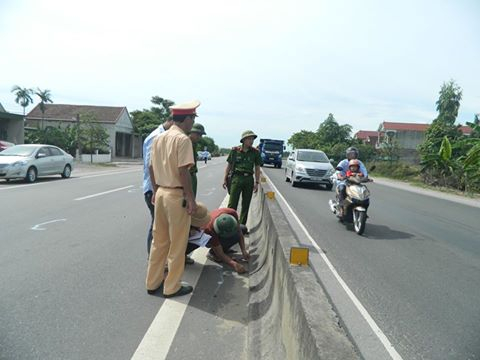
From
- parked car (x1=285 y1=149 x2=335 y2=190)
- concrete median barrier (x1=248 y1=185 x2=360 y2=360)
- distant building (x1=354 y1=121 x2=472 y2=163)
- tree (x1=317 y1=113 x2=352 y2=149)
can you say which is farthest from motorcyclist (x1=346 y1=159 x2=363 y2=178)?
tree (x1=317 y1=113 x2=352 y2=149)

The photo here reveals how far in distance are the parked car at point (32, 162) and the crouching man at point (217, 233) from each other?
11867 millimetres

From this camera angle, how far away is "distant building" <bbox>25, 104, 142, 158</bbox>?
4941cm

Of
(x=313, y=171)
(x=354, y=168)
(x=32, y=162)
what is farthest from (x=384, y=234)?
(x=32, y=162)

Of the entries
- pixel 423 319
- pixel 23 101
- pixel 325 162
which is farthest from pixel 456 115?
pixel 423 319

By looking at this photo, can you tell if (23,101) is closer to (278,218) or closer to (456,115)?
(278,218)

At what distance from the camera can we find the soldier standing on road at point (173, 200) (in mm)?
3988

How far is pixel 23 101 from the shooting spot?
160ft

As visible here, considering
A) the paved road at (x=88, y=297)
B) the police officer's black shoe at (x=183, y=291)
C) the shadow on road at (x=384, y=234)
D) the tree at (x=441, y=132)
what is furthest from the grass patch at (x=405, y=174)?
the police officer's black shoe at (x=183, y=291)

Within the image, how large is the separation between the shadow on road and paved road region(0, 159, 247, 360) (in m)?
3.98

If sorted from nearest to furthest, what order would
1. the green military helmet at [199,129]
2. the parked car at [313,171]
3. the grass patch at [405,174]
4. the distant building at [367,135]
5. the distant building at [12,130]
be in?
1. the green military helmet at [199,129]
2. the parked car at [313,171]
3. the grass patch at [405,174]
4. the distant building at [12,130]
5. the distant building at [367,135]

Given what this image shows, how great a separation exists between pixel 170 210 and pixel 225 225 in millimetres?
1309

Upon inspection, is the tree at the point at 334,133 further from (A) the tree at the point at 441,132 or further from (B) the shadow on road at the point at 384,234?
(B) the shadow on road at the point at 384,234

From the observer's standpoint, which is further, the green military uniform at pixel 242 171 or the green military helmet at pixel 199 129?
the green military uniform at pixel 242 171

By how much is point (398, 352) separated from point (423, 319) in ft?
2.93
